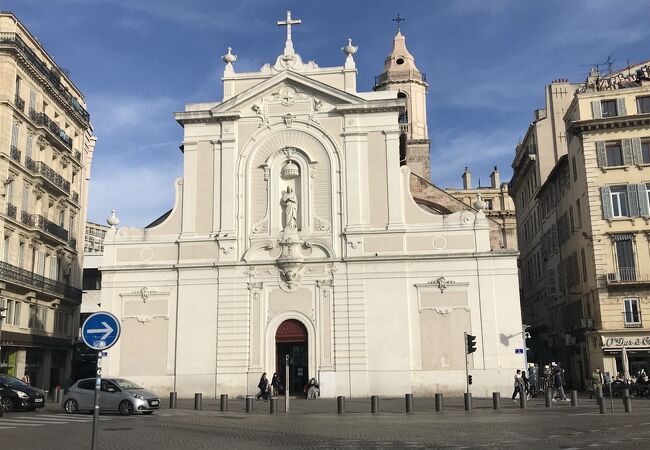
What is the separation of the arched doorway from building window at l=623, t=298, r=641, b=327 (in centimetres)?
1713

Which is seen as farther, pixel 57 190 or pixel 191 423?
A: pixel 57 190

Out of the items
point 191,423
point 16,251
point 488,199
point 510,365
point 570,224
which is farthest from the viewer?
point 488,199

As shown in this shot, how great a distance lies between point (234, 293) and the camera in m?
34.0

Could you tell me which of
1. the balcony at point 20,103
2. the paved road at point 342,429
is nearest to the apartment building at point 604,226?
the paved road at point 342,429

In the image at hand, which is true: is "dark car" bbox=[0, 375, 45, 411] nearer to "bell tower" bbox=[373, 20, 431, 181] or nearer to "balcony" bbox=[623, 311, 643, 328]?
"balcony" bbox=[623, 311, 643, 328]

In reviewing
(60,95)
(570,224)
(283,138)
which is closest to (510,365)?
(570,224)

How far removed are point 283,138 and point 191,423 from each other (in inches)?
749

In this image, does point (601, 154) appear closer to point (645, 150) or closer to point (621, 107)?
point (645, 150)

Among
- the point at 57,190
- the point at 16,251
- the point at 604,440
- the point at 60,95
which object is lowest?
the point at 604,440

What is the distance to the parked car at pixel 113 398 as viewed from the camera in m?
24.0

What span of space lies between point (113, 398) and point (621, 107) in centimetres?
3075

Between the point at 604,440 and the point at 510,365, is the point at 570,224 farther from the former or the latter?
the point at 604,440

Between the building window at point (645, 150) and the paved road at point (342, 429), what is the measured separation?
1598 centimetres

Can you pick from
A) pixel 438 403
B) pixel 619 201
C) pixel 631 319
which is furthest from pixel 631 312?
pixel 438 403
